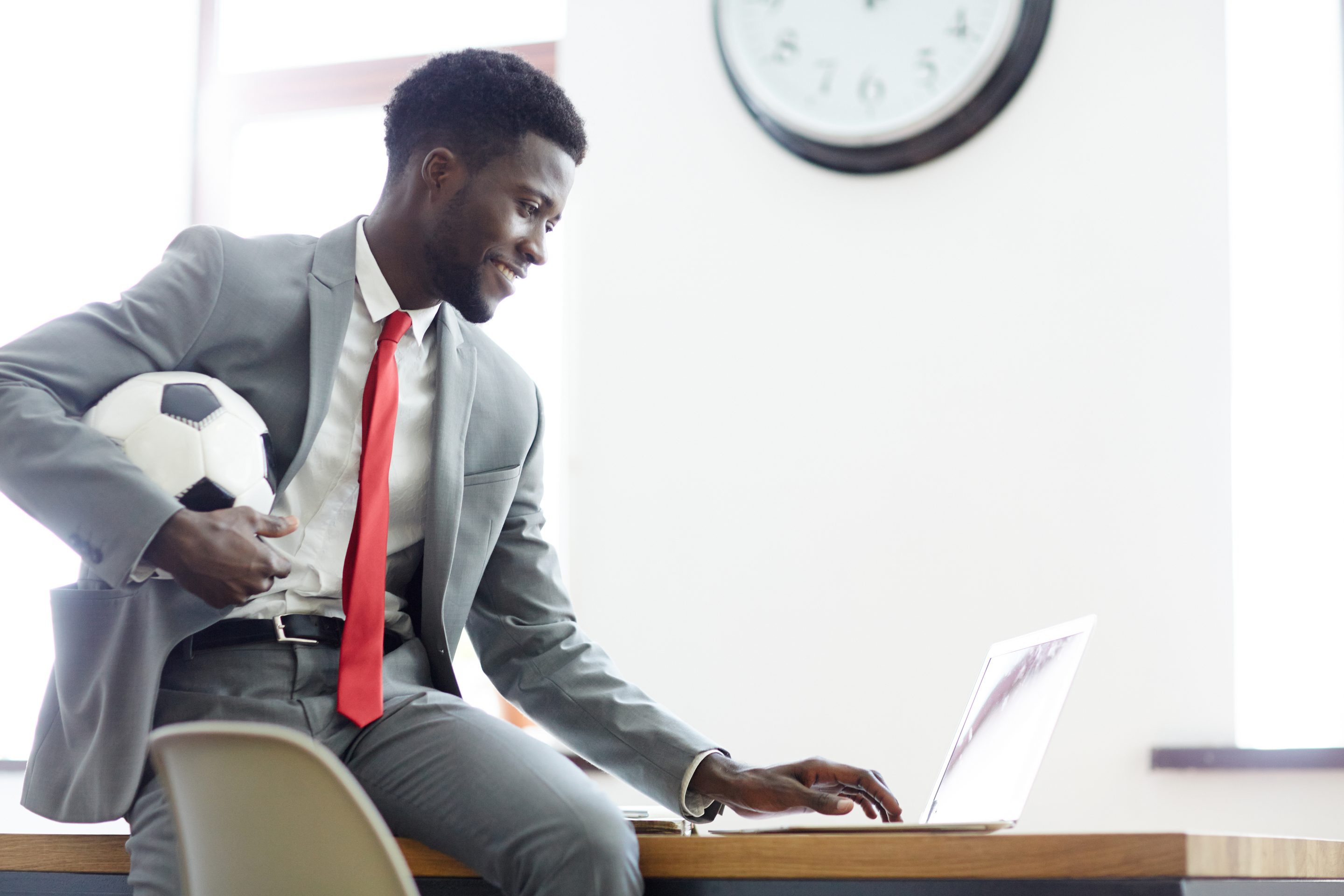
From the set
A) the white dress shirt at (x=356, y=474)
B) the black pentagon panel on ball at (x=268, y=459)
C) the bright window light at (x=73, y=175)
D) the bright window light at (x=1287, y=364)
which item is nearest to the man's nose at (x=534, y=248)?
the white dress shirt at (x=356, y=474)

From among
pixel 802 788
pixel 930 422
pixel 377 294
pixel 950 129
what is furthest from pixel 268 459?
pixel 950 129

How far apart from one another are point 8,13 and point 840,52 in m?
1.92

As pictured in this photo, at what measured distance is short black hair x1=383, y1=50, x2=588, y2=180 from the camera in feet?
4.86

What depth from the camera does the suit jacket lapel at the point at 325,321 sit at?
130cm

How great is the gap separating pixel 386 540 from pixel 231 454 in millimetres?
187

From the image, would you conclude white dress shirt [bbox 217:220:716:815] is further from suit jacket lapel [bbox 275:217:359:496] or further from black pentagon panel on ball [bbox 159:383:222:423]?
black pentagon panel on ball [bbox 159:383:222:423]

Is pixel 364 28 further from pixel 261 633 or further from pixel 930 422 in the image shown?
pixel 261 633

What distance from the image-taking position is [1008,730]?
1.16 m

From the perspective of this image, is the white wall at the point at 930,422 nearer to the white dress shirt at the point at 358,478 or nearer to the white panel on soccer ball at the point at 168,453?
the white dress shirt at the point at 358,478

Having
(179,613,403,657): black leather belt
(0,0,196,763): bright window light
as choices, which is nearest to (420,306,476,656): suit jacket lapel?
(179,613,403,657): black leather belt

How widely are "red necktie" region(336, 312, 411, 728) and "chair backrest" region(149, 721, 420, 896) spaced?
0.42m

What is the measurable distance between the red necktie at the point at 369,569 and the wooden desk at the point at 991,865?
33 centimetres

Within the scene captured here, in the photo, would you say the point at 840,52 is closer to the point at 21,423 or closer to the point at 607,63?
the point at 607,63

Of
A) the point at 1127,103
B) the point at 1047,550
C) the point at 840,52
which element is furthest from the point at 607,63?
the point at 1047,550
